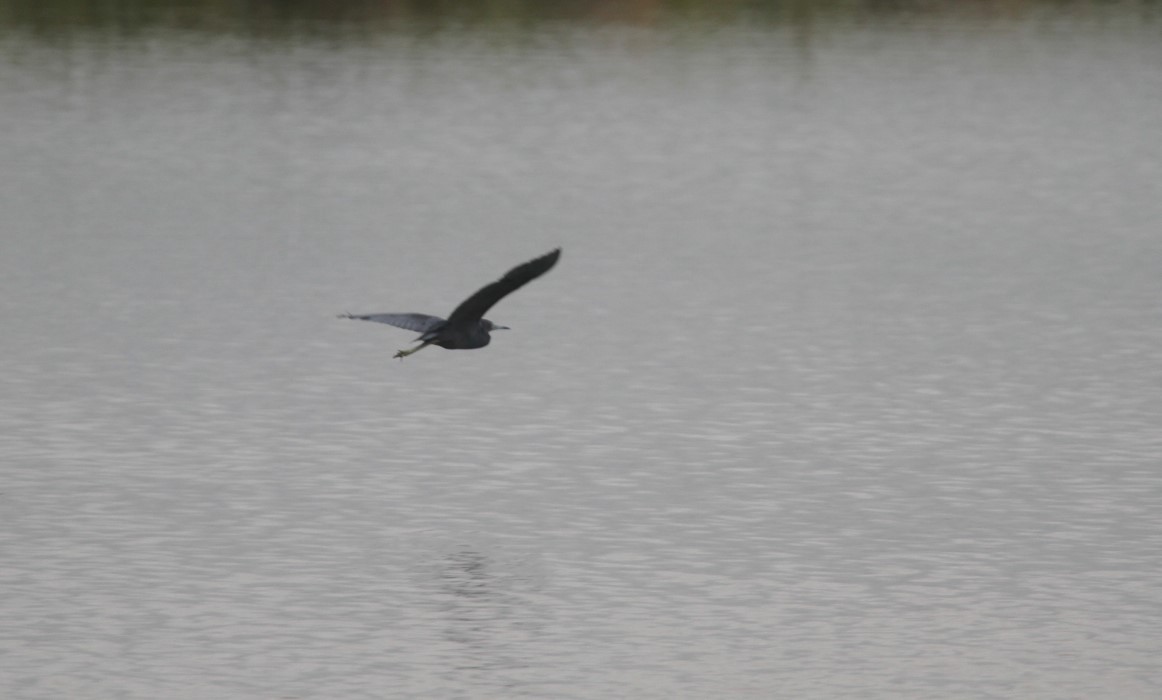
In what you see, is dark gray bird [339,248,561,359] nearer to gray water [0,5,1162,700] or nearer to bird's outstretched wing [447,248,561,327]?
bird's outstretched wing [447,248,561,327]

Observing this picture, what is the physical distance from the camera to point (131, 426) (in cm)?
1711

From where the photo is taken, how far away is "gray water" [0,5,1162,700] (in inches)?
486

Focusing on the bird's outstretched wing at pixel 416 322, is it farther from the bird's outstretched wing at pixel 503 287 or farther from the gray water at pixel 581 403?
the gray water at pixel 581 403

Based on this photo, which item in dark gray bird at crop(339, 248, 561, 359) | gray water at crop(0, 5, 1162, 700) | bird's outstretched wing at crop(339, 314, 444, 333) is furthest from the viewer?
bird's outstretched wing at crop(339, 314, 444, 333)

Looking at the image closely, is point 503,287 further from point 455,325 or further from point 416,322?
point 416,322

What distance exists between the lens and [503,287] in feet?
42.1

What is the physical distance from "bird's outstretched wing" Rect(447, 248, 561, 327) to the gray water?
128 cm

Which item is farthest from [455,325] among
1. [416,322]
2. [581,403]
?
[581,403]

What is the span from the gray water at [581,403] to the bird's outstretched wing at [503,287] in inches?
50.2

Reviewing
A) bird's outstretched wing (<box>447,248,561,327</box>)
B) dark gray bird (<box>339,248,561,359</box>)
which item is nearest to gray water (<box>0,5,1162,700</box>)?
dark gray bird (<box>339,248,561,359</box>)

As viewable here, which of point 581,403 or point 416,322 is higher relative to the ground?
point 416,322

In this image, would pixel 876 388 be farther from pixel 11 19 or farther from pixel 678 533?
pixel 11 19

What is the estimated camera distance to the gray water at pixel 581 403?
486 inches

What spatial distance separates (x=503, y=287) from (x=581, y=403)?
5.31 m
